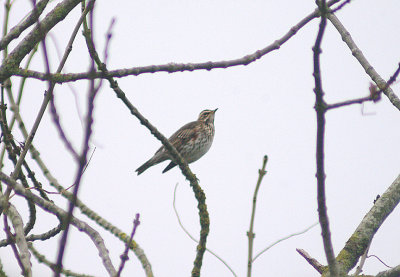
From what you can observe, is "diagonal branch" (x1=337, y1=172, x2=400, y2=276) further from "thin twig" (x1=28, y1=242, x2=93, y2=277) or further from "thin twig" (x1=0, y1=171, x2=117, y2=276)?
"thin twig" (x1=28, y1=242, x2=93, y2=277)

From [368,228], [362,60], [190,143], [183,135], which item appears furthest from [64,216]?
[183,135]

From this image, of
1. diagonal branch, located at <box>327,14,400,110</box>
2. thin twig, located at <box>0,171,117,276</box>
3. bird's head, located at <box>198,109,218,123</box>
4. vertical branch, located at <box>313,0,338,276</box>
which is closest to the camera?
vertical branch, located at <box>313,0,338,276</box>

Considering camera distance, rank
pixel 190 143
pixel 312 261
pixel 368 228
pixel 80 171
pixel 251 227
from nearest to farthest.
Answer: pixel 80 171 < pixel 251 227 < pixel 368 228 < pixel 312 261 < pixel 190 143

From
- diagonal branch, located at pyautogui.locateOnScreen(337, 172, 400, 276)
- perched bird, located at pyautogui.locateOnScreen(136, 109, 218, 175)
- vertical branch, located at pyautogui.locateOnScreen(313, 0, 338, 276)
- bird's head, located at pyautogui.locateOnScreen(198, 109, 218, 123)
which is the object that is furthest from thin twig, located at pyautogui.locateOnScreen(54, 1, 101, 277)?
bird's head, located at pyautogui.locateOnScreen(198, 109, 218, 123)

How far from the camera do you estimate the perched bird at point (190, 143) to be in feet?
37.0

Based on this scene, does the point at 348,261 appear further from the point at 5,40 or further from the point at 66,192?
the point at 5,40

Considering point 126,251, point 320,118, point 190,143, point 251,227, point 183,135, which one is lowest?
point 126,251

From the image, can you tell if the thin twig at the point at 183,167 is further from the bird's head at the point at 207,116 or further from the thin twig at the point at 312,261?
the bird's head at the point at 207,116

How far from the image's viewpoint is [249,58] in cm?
400

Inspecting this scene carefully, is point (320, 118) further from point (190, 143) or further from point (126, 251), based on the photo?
point (190, 143)

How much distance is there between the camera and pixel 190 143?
38.5 feet

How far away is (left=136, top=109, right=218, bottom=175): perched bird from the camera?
11273 mm

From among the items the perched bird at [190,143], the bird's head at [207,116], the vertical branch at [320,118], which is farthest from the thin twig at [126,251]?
the bird's head at [207,116]

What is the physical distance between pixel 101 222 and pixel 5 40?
1.80 m
